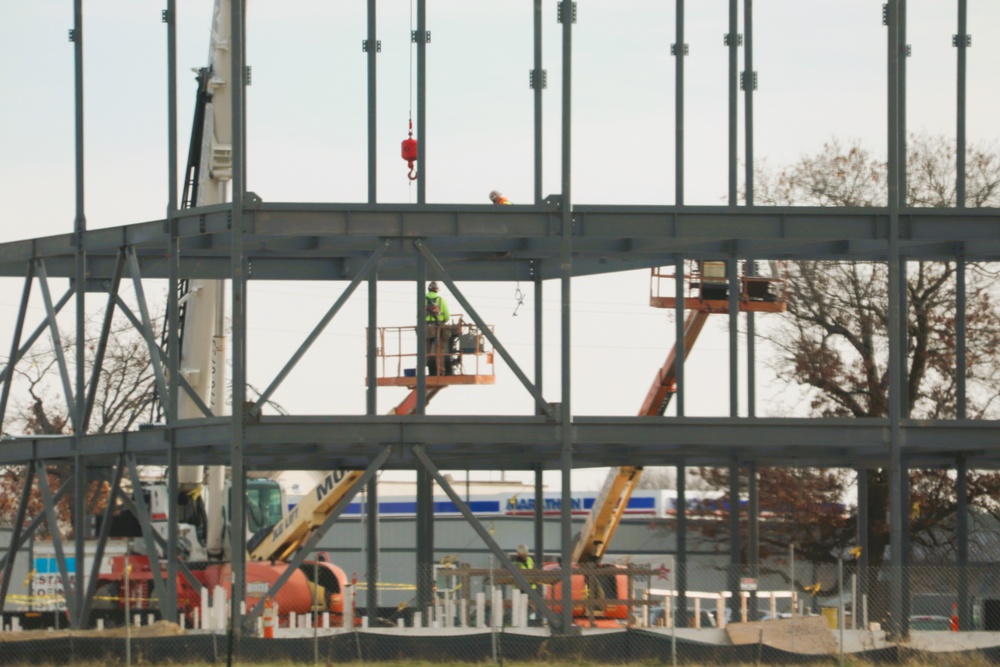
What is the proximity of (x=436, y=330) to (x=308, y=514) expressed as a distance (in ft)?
19.4

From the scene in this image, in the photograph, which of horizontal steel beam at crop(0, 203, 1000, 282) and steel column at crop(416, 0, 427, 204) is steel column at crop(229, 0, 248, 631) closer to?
horizontal steel beam at crop(0, 203, 1000, 282)

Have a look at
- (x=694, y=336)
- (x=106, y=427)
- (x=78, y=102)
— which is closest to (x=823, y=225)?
(x=694, y=336)

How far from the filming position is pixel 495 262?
28.1m

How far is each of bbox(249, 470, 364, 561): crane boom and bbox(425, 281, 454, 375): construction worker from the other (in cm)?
340

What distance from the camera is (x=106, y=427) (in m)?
49.7

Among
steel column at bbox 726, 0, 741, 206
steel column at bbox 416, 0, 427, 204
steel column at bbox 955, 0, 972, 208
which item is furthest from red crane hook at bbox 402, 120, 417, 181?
steel column at bbox 955, 0, 972, 208

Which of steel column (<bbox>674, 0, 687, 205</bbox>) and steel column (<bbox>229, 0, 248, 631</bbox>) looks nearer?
steel column (<bbox>229, 0, 248, 631</bbox>)

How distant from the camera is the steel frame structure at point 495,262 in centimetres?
2275

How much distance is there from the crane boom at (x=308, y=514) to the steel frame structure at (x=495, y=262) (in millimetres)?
3820

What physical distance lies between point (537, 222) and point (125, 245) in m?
6.99

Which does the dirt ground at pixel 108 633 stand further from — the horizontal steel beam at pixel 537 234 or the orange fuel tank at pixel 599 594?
the orange fuel tank at pixel 599 594

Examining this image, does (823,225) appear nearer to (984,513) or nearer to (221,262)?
(221,262)

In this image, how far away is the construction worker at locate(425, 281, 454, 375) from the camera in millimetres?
28375

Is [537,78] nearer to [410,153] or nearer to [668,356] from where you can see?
[410,153]
